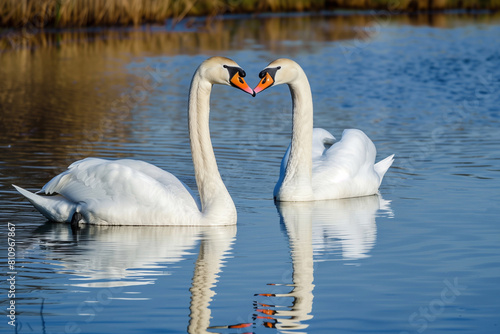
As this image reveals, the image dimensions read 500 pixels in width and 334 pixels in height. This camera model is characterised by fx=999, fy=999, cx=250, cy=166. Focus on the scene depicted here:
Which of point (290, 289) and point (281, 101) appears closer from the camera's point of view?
point (290, 289)

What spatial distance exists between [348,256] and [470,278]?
1.05 m

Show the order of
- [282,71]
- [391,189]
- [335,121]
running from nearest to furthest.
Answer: [282,71], [391,189], [335,121]

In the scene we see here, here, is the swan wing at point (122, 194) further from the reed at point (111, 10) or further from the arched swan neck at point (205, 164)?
the reed at point (111, 10)

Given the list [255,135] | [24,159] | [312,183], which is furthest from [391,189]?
[24,159]

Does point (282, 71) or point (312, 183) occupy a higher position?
point (282, 71)

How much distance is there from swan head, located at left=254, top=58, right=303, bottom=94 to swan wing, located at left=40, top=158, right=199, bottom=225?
1.52 metres

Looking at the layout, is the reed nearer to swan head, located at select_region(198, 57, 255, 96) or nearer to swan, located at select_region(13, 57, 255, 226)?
swan, located at select_region(13, 57, 255, 226)

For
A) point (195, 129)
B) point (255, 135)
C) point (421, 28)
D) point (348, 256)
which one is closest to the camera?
point (348, 256)

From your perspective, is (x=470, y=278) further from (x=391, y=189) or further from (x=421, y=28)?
(x=421, y=28)

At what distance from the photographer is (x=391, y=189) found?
35.5ft

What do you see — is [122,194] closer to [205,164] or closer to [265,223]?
[205,164]

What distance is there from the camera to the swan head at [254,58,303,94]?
9.85 metres

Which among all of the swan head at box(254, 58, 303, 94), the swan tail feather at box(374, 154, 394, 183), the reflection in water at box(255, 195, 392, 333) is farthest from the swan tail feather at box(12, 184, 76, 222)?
the swan tail feather at box(374, 154, 394, 183)

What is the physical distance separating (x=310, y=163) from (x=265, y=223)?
144 cm
